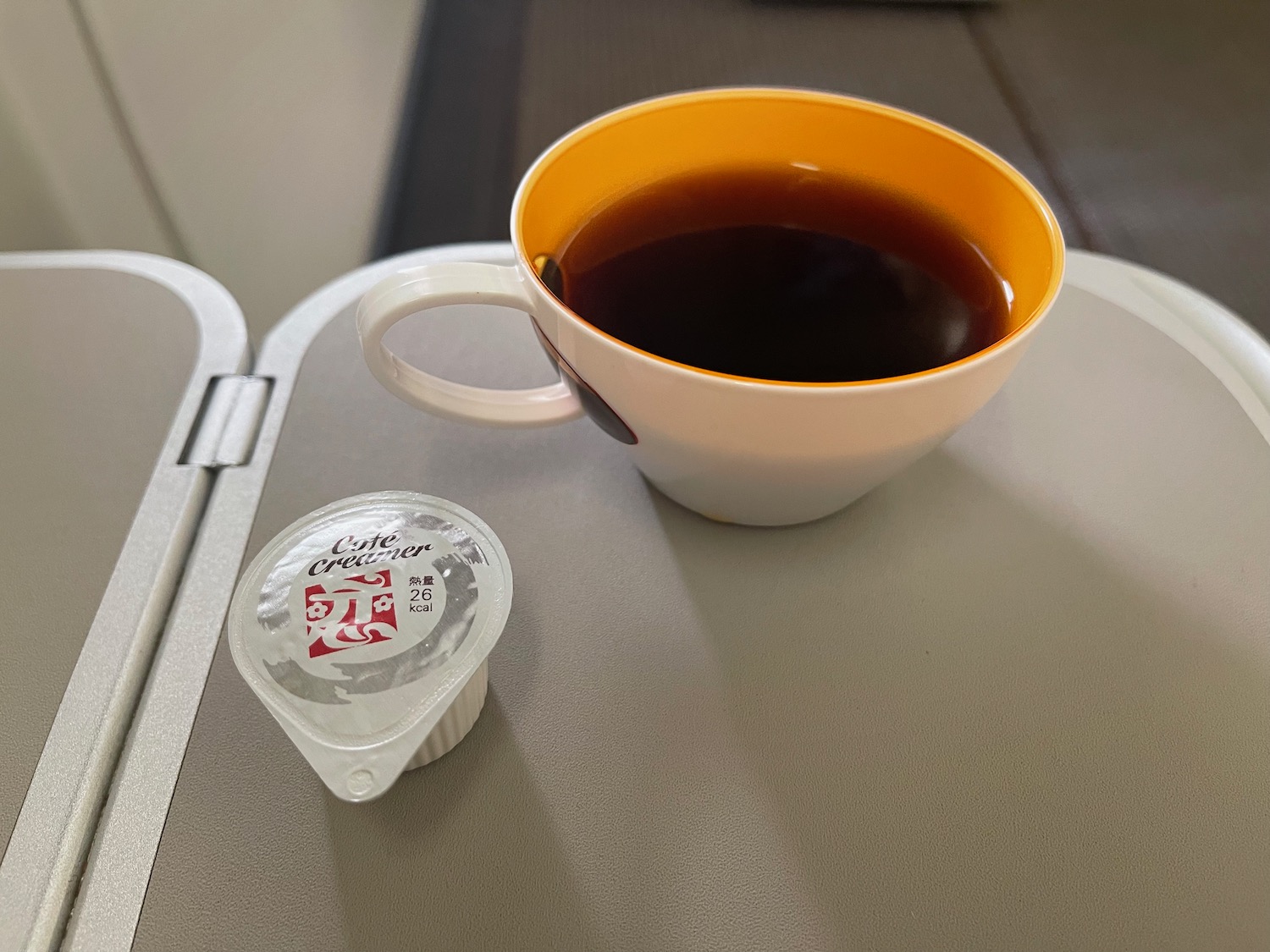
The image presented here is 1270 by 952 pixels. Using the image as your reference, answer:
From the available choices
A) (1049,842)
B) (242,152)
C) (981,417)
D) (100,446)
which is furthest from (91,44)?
(1049,842)

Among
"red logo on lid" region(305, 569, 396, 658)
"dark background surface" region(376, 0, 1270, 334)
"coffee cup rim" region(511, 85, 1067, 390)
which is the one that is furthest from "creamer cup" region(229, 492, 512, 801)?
"dark background surface" region(376, 0, 1270, 334)

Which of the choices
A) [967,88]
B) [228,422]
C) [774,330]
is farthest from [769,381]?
[967,88]

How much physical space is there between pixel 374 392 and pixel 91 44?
0.48m

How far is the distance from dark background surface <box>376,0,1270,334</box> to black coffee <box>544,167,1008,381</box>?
523 mm

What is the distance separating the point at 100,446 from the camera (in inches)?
17.5

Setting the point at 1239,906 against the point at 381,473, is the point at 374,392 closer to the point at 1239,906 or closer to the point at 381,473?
the point at 381,473

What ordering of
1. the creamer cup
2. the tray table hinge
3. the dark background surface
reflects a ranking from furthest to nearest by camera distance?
the dark background surface, the tray table hinge, the creamer cup

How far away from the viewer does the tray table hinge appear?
1.43 ft

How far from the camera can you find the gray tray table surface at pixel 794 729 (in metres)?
0.30

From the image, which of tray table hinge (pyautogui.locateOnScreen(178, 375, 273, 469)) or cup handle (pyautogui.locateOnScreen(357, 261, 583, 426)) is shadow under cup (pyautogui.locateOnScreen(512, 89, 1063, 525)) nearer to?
cup handle (pyautogui.locateOnScreen(357, 261, 583, 426))

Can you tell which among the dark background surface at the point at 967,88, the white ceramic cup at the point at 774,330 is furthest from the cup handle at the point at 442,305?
the dark background surface at the point at 967,88

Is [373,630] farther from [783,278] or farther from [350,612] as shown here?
[783,278]

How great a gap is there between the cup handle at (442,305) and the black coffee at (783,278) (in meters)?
0.04

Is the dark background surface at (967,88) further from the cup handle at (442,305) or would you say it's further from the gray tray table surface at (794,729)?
the cup handle at (442,305)
